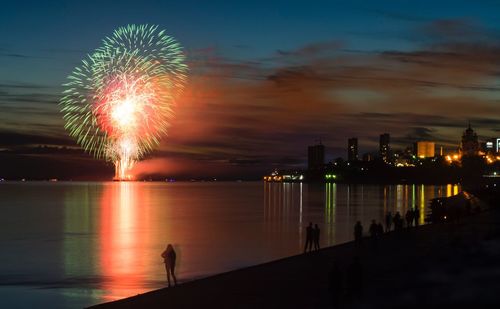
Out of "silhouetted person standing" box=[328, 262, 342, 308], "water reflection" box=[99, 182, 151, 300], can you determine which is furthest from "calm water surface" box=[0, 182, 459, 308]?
"silhouetted person standing" box=[328, 262, 342, 308]

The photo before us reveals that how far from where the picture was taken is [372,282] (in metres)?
19.2

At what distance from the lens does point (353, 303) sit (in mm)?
16188

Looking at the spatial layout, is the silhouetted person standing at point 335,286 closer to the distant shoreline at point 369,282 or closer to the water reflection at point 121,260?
the distant shoreline at point 369,282

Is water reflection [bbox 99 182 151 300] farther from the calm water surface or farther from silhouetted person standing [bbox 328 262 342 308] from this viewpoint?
silhouetted person standing [bbox 328 262 342 308]

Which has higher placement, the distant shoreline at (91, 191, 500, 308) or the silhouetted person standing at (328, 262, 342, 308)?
the silhouetted person standing at (328, 262, 342, 308)

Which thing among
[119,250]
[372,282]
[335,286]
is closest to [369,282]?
[372,282]

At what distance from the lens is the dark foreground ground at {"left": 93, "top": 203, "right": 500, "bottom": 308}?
16656mm

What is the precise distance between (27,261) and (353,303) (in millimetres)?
28645

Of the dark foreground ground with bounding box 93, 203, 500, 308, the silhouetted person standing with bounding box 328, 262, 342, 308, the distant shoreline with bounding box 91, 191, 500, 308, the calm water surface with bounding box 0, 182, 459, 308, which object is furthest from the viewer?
the calm water surface with bounding box 0, 182, 459, 308

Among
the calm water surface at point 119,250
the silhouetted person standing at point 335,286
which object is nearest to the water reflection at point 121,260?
the calm water surface at point 119,250

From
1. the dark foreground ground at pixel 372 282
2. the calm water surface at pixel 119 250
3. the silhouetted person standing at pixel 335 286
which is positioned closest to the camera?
the silhouetted person standing at pixel 335 286

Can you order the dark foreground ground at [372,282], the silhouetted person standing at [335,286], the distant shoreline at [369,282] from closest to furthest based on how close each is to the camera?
the silhouetted person standing at [335,286] < the dark foreground ground at [372,282] < the distant shoreline at [369,282]

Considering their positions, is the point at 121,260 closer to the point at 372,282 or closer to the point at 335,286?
the point at 372,282

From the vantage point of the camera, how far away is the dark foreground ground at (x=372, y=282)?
1666 centimetres
